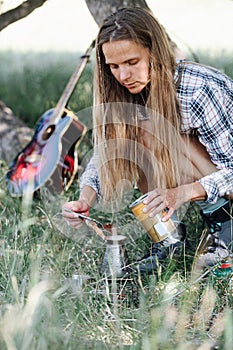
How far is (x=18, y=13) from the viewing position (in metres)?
4.18

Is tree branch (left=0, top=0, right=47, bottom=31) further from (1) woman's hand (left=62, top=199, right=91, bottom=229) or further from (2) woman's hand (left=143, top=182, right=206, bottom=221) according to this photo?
(2) woman's hand (left=143, top=182, right=206, bottom=221)

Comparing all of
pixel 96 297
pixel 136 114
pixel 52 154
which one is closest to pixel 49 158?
pixel 52 154

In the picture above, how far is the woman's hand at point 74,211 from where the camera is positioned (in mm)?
2742

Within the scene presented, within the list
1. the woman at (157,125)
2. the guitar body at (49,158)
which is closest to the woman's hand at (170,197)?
the woman at (157,125)

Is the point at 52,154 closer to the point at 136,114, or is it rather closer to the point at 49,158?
the point at 49,158

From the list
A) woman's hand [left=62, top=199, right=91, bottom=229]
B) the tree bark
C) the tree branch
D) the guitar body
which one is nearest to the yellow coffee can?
woman's hand [left=62, top=199, right=91, bottom=229]

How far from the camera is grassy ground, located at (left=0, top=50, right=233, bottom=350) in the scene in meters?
1.96

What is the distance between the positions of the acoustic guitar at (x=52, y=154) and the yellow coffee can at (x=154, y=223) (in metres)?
0.92

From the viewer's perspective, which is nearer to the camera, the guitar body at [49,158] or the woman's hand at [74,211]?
the woman's hand at [74,211]

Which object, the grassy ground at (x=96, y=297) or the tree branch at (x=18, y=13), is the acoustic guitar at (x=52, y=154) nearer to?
the grassy ground at (x=96, y=297)

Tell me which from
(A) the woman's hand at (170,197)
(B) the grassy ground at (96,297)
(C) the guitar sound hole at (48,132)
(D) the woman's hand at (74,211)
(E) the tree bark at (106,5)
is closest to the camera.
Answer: (B) the grassy ground at (96,297)

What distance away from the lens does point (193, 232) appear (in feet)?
10.4

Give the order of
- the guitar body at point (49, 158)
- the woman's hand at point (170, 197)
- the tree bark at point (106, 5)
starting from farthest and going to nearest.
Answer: the tree bark at point (106, 5), the guitar body at point (49, 158), the woman's hand at point (170, 197)

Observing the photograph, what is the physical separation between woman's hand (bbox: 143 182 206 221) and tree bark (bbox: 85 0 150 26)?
4.57ft
